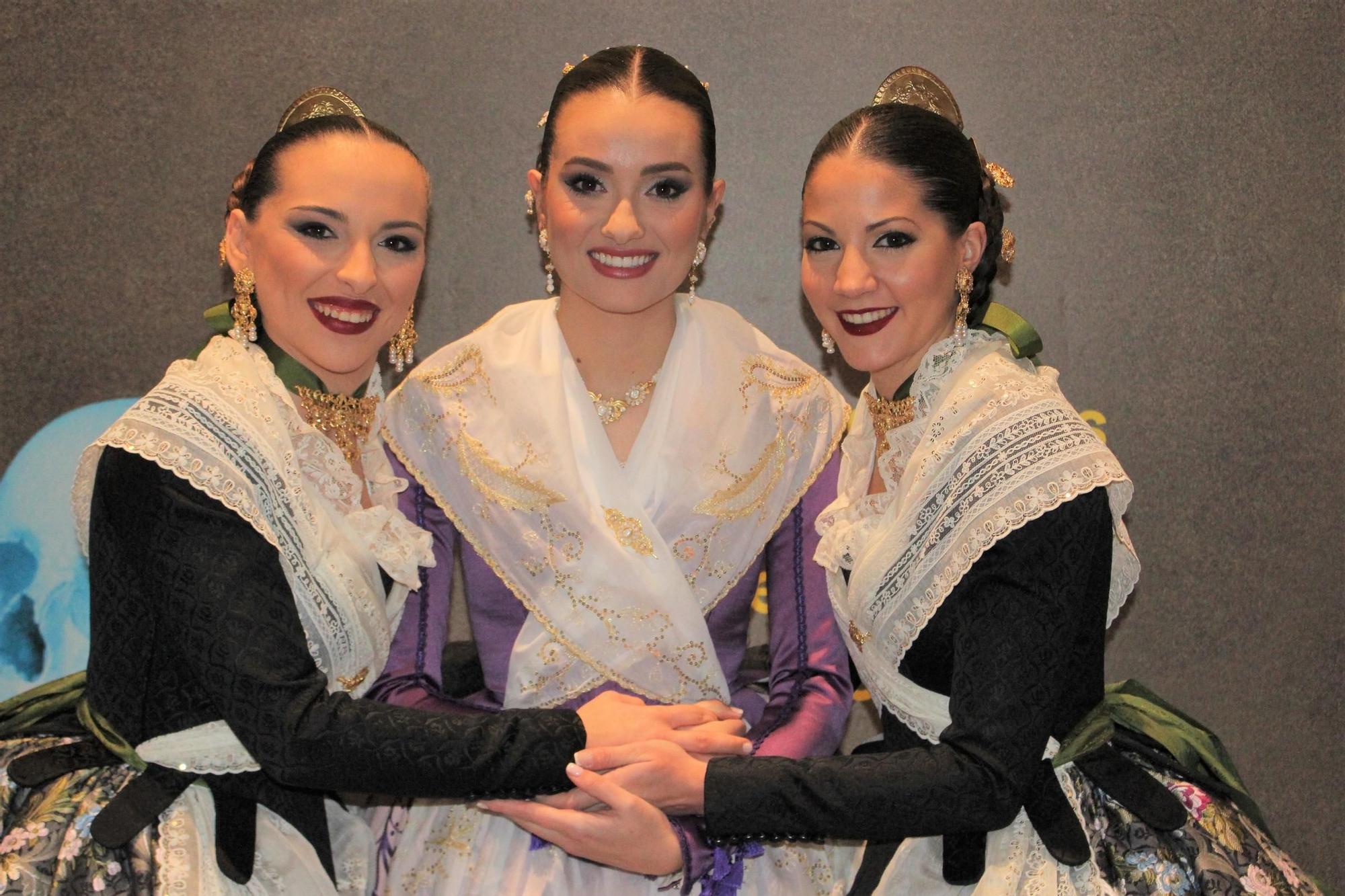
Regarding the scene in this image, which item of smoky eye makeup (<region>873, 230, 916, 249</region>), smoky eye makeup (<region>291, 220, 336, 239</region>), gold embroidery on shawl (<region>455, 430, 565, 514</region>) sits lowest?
gold embroidery on shawl (<region>455, 430, 565, 514</region>)

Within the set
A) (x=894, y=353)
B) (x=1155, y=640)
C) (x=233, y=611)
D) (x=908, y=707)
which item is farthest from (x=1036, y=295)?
(x=233, y=611)

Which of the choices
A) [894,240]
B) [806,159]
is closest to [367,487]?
[894,240]

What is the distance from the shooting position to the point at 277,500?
6.08 ft

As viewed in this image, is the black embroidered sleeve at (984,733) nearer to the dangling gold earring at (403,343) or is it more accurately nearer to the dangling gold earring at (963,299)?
the dangling gold earring at (963,299)

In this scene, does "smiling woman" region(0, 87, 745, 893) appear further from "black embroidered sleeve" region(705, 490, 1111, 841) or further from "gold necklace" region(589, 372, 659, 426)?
"gold necklace" region(589, 372, 659, 426)

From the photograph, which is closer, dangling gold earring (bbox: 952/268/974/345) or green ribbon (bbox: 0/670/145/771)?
green ribbon (bbox: 0/670/145/771)

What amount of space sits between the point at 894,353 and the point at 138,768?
1.22m

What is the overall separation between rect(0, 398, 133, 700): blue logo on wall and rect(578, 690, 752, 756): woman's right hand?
4.41 feet

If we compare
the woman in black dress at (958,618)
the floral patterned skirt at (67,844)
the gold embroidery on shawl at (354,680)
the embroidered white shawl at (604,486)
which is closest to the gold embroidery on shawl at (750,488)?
the embroidered white shawl at (604,486)

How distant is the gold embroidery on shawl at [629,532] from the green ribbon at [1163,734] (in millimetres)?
674

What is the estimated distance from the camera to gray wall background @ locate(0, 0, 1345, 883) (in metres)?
2.81

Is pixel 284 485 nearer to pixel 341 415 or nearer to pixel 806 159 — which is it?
pixel 341 415

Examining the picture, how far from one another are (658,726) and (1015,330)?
2.55ft

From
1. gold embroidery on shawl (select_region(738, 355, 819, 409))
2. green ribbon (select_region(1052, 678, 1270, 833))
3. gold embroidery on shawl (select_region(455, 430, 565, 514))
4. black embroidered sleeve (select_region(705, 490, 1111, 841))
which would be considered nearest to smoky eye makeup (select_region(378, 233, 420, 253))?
gold embroidery on shawl (select_region(455, 430, 565, 514))
